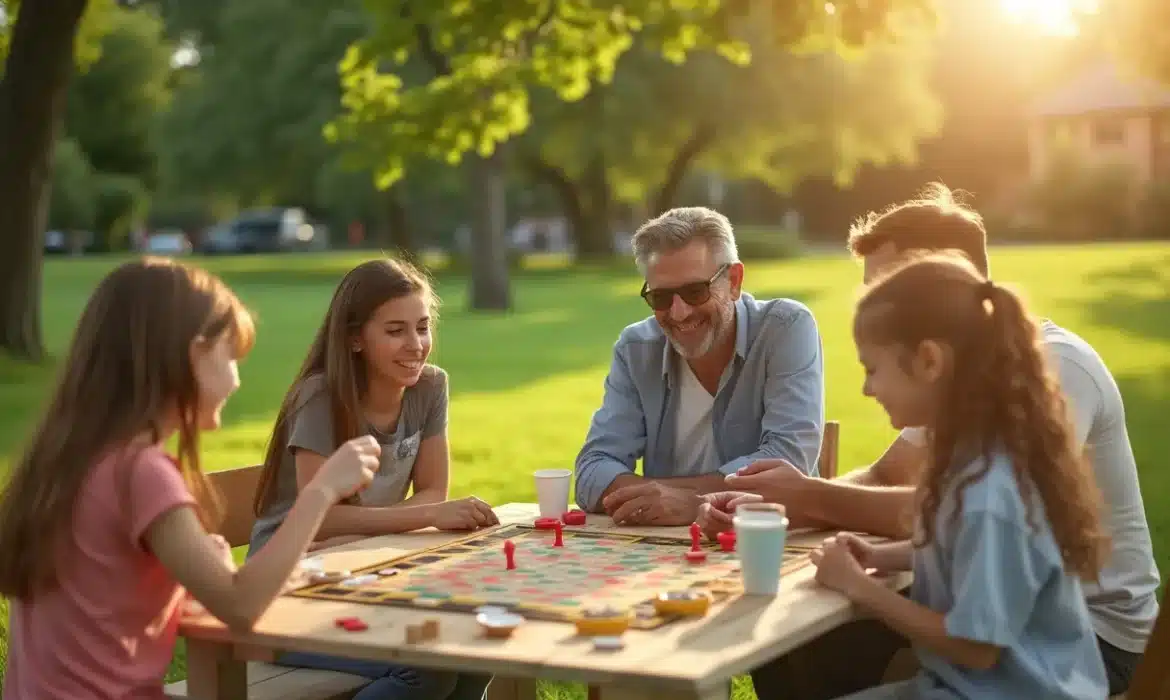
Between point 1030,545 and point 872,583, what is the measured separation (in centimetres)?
37

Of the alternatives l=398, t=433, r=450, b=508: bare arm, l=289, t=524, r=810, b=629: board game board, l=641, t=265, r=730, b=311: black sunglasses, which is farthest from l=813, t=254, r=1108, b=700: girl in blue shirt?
l=398, t=433, r=450, b=508: bare arm

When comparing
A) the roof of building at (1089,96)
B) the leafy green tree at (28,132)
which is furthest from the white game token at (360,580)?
the roof of building at (1089,96)

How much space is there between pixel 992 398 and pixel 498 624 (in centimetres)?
115

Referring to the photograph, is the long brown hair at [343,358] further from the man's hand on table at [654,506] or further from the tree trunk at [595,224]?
the tree trunk at [595,224]

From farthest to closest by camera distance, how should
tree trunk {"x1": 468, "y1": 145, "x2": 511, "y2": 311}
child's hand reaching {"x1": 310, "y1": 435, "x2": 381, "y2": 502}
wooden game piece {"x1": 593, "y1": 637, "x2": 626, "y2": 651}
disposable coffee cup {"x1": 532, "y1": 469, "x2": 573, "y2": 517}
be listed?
tree trunk {"x1": 468, "y1": 145, "x2": 511, "y2": 311}, disposable coffee cup {"x1": 532, "y1": 469, "x2": 573, "y2": 517}, child's hand reaching {"x1": 310, "y1": 435, "x2": 381, "y2": 502}, wooden game piece {"x1": 593, "y1": 637, "x2": 626, "y2": 651}

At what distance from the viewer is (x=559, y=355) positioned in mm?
21219

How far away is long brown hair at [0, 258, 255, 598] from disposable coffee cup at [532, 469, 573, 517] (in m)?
1.21

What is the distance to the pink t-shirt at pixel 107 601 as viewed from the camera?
329cm

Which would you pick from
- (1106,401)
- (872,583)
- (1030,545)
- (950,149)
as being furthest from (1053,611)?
(950,149)

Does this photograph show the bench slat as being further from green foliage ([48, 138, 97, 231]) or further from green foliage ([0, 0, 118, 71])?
green foliage ([48, 138, 97, 231])

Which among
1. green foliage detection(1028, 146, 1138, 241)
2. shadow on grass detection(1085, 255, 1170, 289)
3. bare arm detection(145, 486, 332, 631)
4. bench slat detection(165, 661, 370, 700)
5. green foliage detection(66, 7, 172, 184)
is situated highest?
green foliage detection(66, 7, 172, 184)

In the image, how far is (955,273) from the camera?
11.0 feet

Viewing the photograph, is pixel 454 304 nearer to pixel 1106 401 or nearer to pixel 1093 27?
pixel 1093 27

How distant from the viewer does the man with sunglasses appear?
4.85m
